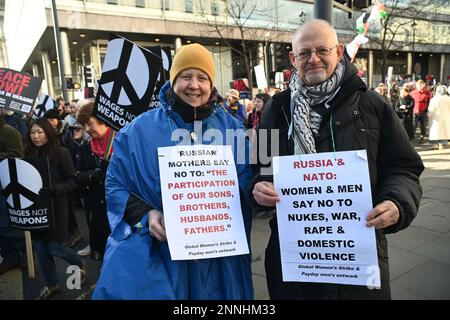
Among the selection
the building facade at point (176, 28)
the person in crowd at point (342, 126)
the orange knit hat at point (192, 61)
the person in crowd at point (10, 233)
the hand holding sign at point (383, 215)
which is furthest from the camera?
the building facade at point (176, 28)

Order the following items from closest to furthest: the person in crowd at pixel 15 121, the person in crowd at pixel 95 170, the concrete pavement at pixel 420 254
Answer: the concrete pavement at pixel 420 254
the person in crowd at pixel 95 170
the person in crowd at pixel 15 121

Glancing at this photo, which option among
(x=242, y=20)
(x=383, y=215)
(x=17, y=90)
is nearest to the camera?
(x=383, y=215)

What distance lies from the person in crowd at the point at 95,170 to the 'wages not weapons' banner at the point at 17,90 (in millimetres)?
2488

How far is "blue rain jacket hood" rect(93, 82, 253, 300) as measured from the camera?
66.6 inches

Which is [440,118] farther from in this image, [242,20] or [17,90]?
[242,20]

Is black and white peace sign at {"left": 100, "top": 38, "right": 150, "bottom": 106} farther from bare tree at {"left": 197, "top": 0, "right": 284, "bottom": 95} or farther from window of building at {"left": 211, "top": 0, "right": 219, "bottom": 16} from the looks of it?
window of building at {"left": 211, "top": 0, "right": 219, "bottom": 16}

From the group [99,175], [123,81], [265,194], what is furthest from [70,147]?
[265,194]

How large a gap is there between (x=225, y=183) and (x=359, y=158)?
0.66 m

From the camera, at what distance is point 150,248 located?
5.75 feet

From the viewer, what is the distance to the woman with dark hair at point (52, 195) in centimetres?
362

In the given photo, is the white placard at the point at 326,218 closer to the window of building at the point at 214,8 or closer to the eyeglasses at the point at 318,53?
the eyeglasses at the point at 318,53

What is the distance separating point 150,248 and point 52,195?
2.31 metres

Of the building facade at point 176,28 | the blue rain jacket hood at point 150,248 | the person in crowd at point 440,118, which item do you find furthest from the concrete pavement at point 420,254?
→ the building facade at point 176,28

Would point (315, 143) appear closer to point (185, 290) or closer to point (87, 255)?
point (185, 290)
